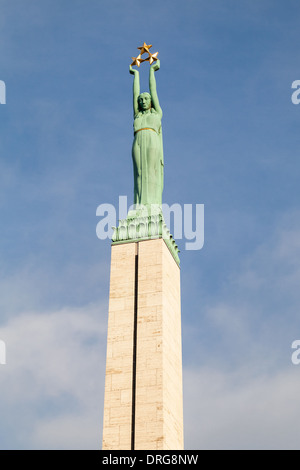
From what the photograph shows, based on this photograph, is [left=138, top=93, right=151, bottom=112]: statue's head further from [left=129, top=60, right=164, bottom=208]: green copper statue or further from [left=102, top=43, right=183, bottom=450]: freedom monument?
[left=102, top=43, right=183, bottom=450]: freedom monument

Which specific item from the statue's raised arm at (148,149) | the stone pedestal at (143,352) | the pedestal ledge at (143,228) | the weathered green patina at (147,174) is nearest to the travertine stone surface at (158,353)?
the stone pedestal at (143,352)

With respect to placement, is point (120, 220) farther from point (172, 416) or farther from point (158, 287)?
point (172, 416)

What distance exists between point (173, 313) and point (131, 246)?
3.86 metres

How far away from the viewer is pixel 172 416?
30438 mm

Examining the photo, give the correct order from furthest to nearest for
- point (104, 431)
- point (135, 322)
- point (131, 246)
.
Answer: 1. point (131, 246)
2. point (135, 322)
3. point (104, 431)

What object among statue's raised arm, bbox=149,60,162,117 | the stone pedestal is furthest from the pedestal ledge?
statue's raised arm, bbox=149,60,162,117

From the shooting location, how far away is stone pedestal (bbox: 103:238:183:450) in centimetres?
2936

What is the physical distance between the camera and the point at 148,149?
36.4m

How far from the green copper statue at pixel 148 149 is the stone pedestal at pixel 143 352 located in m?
3.23

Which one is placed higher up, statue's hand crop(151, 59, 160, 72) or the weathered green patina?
statue's hand crop(151, 59, 160, 72)

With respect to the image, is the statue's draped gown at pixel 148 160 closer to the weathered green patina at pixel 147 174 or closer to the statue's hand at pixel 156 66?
the weathered green patina at pixel 147 174
